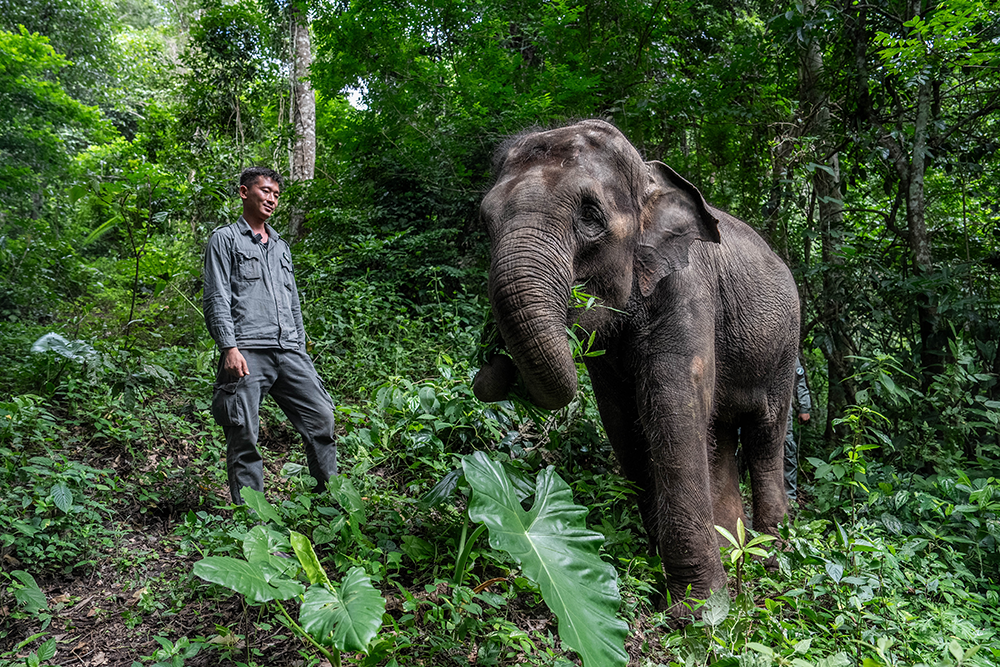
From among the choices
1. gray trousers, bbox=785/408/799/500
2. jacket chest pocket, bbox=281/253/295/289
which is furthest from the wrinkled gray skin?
gray trousers, bbox=785/408/799/500

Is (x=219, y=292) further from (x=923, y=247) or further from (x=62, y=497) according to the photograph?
(x=923, y=247)

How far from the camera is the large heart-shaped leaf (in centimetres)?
246

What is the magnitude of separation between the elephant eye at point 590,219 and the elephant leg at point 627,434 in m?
1.05

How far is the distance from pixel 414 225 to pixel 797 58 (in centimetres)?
563

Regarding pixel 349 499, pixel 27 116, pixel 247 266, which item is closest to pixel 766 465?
pixel 349 499

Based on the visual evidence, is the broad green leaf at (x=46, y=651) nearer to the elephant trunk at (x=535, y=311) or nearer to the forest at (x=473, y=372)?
the forest at (x=473, y=372)

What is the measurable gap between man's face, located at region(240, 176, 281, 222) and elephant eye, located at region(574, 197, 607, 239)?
7.40 ft

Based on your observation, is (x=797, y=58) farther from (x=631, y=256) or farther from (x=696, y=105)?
(x=631, y=256)

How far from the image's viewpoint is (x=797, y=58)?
780 centimetres

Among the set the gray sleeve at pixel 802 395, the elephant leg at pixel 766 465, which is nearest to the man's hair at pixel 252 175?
the elephant leg at pixel 766 465

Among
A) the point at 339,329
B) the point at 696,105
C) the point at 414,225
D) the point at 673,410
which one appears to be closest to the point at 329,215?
the point at 414,225

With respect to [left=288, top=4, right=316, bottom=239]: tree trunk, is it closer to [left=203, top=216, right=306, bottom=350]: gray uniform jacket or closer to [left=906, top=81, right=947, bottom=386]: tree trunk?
[left=203, top=216, right=306, bottom=350]: gray uniform jacket

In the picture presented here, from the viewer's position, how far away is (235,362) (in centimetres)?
407

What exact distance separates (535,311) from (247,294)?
225 centimetres
